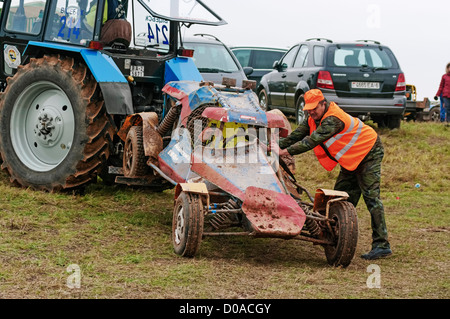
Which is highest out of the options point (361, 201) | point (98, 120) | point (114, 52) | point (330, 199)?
point (114, 52)

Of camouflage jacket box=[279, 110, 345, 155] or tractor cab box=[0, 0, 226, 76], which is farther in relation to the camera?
tractor cab box=[0, 0, 226, 76]

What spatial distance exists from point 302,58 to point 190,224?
9.67m

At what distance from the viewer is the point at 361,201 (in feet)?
33.8

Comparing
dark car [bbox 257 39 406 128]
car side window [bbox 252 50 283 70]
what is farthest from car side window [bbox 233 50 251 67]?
dark car [bbox 257 39 406 128]

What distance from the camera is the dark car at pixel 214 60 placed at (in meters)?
14.2

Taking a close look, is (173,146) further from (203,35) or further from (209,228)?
(203,35)

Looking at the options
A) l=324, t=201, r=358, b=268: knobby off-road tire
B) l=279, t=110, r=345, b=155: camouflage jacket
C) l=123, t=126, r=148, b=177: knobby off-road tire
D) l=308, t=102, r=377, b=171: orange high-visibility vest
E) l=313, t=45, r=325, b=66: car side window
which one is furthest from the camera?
l=313, t=45, r=325, b=66: car side window

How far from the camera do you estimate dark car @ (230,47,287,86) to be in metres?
19.1

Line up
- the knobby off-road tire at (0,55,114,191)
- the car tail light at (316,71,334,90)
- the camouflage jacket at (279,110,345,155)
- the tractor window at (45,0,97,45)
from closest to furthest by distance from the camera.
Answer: the camouflage jacket at (279,110,345,155) < the knobby off-road tire at (0,55,114,191) < the tractor window at (45,0,97,45) < the car tail light at (316,71,334,90)

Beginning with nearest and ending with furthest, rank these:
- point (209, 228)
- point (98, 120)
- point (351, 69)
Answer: point (209, 228) → point (98, 120) → point (351, 69)

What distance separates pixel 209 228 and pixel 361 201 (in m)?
4.25

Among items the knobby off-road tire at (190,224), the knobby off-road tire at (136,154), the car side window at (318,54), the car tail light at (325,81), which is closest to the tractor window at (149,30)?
the knobby off-road tire at (136,154)

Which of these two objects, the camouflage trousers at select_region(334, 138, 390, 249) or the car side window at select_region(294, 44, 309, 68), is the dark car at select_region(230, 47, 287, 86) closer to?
the car side window at select_region(294, 44, 309, 68)
